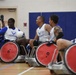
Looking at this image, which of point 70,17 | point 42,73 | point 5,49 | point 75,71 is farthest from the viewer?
point 70,17

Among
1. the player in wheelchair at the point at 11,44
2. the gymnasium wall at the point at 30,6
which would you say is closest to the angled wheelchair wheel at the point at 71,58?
the player in wheelchair at the point at 11,44

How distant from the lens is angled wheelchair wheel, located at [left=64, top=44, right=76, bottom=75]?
11.9 feet

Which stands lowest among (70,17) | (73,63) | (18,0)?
(73,63)

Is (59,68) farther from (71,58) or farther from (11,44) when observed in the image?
(11,44)

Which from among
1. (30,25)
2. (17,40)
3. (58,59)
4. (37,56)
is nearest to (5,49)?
(17,40)

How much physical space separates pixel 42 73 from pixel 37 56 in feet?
2.76

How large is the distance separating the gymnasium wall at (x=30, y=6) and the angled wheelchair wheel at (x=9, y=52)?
4486 mm

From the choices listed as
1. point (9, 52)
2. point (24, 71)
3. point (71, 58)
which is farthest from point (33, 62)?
point (71, 58)

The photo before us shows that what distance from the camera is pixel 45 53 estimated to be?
4.91 metres

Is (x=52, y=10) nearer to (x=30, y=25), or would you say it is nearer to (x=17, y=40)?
(x=30, y=25)

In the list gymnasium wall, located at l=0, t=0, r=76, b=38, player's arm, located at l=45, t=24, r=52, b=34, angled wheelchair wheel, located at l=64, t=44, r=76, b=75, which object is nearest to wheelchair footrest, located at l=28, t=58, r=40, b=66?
player's arm, located at l=45, t=24, r=52, b=34

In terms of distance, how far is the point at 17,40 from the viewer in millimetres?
6129

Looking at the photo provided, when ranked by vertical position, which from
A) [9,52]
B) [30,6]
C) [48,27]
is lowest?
[9,52]

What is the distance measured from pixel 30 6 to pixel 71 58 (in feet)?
23.1
